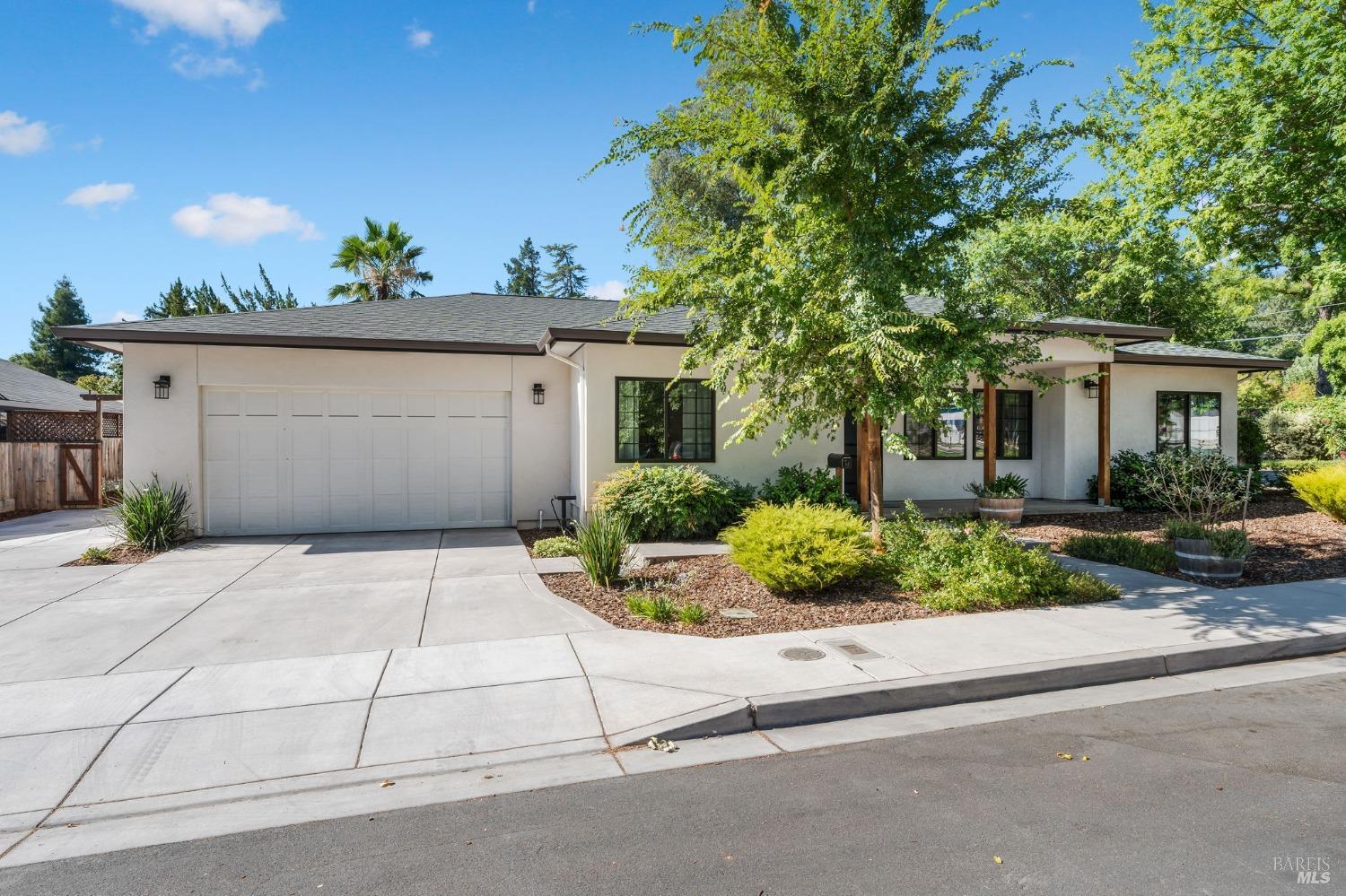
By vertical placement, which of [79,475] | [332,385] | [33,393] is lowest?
[79,475]

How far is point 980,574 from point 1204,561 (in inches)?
120

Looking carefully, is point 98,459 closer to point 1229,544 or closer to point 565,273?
point 1229,544

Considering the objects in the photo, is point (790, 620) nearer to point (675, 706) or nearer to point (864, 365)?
point (675, 706)

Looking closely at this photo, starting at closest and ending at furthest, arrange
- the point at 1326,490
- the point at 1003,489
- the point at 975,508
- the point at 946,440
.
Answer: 1. the point at 1326,490
2. the point at 1003,489
3. the point at 975,508
4. the point at 946,440

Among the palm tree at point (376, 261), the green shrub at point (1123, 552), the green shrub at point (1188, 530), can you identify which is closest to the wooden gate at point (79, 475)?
the palm tree at point (376, 261)

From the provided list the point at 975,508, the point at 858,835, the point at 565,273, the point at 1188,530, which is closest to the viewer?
the point at 858,835

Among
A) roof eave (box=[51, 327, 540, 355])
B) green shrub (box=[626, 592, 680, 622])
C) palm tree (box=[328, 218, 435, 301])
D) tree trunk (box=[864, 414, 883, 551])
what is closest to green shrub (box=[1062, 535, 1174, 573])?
tree trunk (box=[864, 414, 883, 551])

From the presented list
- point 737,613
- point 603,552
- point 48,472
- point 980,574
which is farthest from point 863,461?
point 48,472

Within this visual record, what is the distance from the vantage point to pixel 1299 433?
70.3ft

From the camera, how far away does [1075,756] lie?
379 cm

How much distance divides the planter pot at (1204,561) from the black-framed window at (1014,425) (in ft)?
22.7

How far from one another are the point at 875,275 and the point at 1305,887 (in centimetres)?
554

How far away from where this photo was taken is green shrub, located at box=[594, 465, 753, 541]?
9.81m

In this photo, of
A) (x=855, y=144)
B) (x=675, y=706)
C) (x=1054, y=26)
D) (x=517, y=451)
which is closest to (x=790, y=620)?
(x=675, y=706)
